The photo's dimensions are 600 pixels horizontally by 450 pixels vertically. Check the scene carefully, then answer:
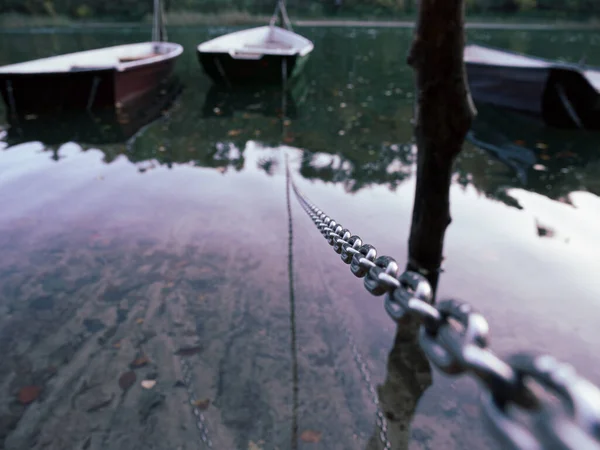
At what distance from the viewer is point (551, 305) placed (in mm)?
3621

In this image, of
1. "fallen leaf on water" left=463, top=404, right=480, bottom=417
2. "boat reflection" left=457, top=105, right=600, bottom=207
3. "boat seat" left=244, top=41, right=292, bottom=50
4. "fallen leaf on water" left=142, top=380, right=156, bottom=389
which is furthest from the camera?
"boat seat" left=244, top=41, right=292, bottom=50

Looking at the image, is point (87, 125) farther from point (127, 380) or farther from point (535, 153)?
point (535, 153)

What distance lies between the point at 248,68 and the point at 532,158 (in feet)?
24.6

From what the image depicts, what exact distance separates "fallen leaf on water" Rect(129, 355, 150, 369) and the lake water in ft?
0.04

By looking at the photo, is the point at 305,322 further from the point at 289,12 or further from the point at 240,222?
the point at 289,12

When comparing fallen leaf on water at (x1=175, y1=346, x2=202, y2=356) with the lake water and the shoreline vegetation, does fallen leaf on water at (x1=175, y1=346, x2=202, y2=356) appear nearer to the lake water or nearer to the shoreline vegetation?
the lake water

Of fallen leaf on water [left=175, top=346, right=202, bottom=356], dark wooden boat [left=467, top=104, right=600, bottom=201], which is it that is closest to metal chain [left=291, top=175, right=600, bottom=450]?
fallen leaf on water [left=175, top=346, right=202, bottom=356]

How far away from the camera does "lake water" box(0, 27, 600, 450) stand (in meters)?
2.63

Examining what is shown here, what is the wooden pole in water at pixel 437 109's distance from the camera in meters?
2.53

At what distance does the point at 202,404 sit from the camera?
8.86 feet

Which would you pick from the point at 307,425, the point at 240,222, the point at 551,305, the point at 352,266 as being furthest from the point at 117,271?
the point at 551,305

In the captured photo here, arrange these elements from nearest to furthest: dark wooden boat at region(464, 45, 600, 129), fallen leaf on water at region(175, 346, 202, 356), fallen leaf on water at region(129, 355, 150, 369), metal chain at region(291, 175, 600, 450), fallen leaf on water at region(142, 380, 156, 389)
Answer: metal chain at region(291, 175, 600, 450) < fallen leaf on water at region(142, 380, 156, 389) < fallen leaf on water at region(129, 355, 150, 369) < fallen leaf on water at region(175, 346, 202, 356) < dark wooden boat at region(464, 45, 600, 129)

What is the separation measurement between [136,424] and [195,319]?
0.98 metres

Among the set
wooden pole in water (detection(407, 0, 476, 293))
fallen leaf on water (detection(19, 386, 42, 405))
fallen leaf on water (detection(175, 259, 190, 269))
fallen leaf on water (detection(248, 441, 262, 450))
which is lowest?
fallen leaf on water (detection(175, 259, 190, 269))
